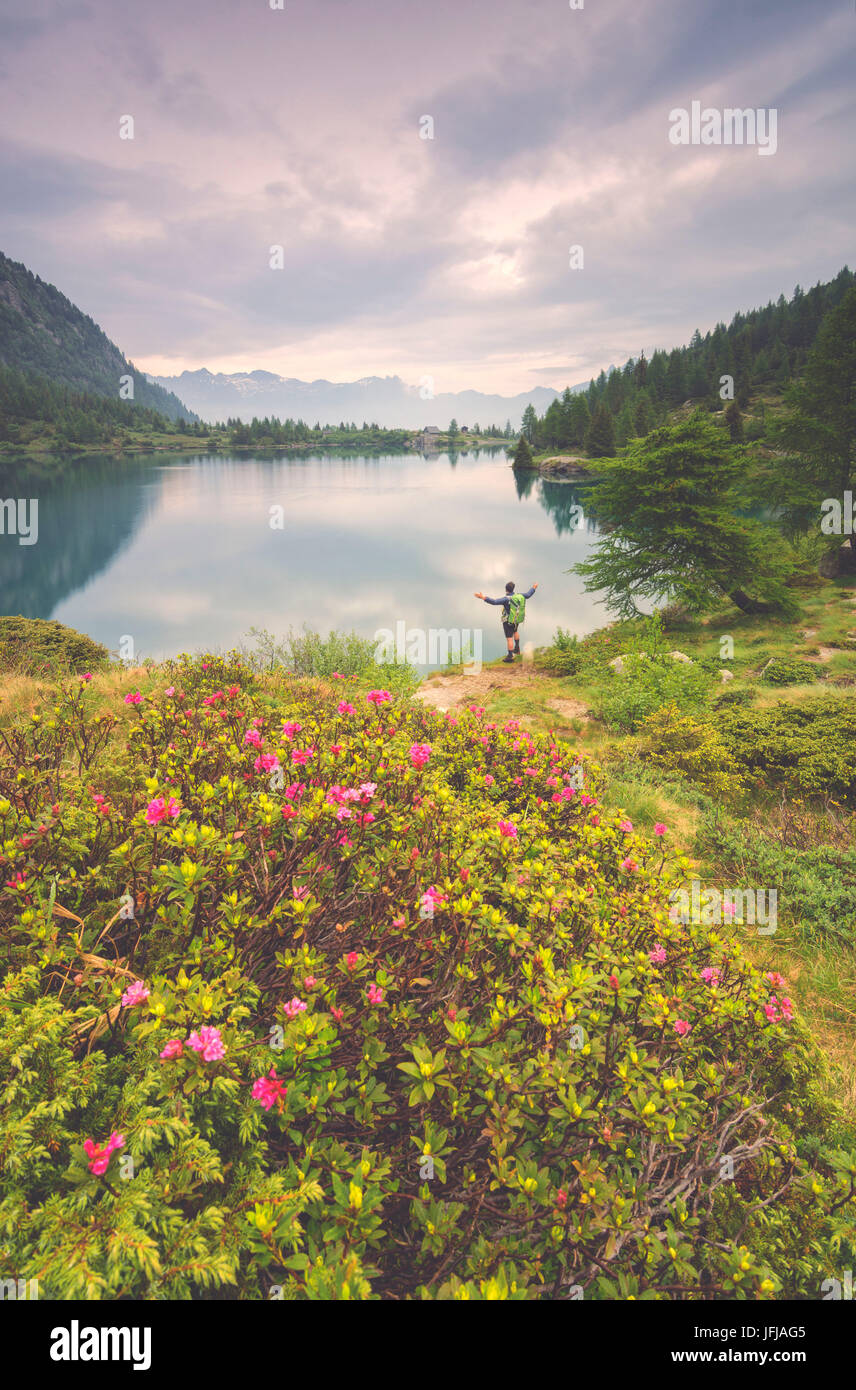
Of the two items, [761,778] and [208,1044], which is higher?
[208,1044]

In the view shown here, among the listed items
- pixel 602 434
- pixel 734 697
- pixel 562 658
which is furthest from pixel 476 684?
pixel 602 434

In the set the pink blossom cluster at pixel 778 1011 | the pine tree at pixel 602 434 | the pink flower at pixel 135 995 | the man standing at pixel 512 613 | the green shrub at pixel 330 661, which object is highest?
the pine tree at pixel 602 434

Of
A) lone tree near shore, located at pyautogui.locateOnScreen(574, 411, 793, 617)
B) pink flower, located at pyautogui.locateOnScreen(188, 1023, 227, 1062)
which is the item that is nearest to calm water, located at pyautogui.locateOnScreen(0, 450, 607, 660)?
lone tree near shore, located at pyautogui.locateOnScreen(574, 411, 793, 617)

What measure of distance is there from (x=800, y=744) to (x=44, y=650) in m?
17.2

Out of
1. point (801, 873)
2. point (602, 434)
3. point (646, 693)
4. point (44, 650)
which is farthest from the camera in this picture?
point (602, 434)

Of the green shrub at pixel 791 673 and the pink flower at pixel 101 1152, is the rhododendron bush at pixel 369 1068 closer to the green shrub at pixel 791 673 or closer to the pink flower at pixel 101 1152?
the pink flower at pixel 101 1152

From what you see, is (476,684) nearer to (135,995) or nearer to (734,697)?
(734,697)

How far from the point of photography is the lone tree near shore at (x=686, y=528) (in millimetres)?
18484

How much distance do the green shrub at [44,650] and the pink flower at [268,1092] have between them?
12.8m

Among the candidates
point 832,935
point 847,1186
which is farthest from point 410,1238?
point 832,935

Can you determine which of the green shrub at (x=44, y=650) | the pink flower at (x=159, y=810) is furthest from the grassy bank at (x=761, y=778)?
the green shrub at (x=44, y=650)

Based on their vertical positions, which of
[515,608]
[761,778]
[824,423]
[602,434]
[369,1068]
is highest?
[602,434]

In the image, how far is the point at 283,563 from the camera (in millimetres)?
36281

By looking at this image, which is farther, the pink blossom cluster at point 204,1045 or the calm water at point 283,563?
the calm water at point 283,563
